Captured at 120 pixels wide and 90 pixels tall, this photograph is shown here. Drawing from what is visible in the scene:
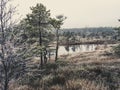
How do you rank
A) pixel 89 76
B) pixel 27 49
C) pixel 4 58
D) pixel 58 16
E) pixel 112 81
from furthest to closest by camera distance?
pixel 58 16, pixel 89 76, pixel 112 81, pixel 27 49, pixel 4 58

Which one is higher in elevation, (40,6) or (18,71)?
(40,6)

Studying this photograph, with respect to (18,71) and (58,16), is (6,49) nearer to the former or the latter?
(18,71)

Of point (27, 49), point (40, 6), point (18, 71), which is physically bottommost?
point (18, 71)

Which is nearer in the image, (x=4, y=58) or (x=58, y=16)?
(x=4, y=58)

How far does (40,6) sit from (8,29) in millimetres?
35251

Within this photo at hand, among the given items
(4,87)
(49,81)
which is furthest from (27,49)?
(49,81)

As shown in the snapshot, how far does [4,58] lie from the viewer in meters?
9.93

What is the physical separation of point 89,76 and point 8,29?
634 cm

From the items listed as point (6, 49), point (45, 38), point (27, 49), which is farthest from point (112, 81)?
point (45, 38)

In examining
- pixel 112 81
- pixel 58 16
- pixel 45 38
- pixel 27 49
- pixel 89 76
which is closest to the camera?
pixel 27 49

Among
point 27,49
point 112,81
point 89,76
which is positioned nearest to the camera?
point 27,49

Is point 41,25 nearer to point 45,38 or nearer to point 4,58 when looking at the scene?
point 45,38

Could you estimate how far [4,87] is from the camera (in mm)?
10055

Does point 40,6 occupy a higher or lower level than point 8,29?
higher
